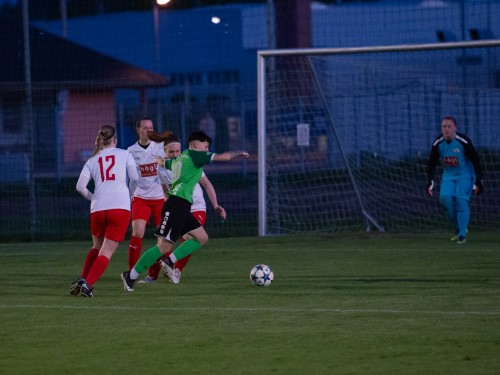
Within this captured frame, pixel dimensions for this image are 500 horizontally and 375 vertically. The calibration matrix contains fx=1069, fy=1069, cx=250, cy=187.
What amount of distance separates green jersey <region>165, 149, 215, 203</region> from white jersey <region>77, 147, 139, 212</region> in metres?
0.59

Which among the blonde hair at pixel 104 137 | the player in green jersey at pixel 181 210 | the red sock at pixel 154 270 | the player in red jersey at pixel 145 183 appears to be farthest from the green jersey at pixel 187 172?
the player in red jersey at pixel 145 183

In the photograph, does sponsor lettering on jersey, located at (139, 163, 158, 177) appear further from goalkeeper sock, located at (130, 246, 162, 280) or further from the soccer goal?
the soccer goal

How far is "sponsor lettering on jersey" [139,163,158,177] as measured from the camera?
12984mm

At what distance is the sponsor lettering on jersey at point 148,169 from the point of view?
13.0 metres

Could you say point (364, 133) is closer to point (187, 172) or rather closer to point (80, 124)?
point (80, 124)

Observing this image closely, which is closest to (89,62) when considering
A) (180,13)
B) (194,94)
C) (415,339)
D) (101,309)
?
(194,94)

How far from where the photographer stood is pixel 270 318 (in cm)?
923

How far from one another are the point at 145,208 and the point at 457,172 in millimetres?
5933

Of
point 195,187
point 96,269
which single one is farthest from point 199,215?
point 96,269

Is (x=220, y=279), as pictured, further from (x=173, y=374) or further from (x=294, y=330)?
(x=173, y=374)

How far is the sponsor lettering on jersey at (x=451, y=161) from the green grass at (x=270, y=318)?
1.91m

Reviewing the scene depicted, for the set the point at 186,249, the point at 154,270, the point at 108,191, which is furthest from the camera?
the point at 154,270

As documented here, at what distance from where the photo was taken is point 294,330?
858 cm

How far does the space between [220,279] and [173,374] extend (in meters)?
5.58
